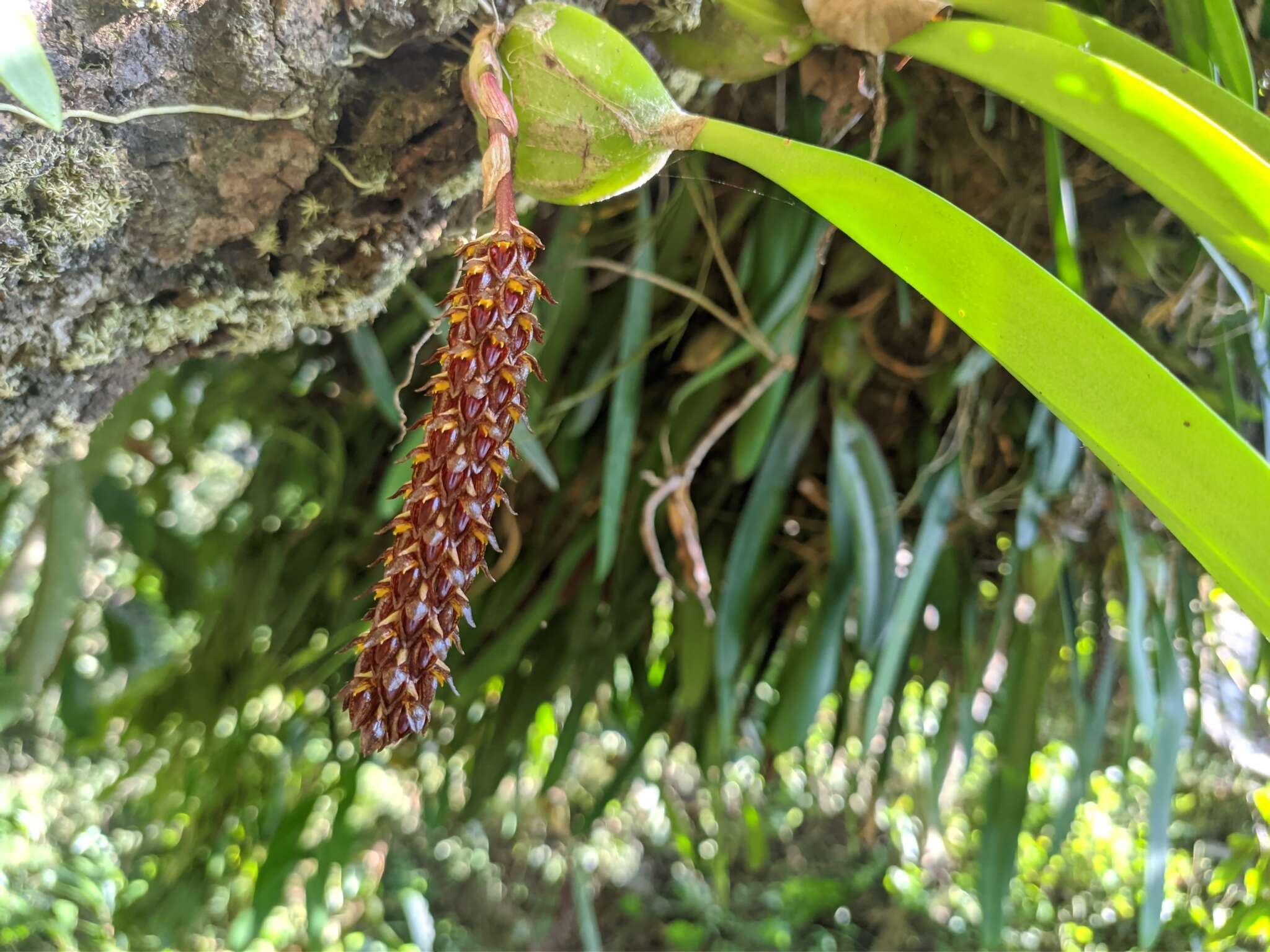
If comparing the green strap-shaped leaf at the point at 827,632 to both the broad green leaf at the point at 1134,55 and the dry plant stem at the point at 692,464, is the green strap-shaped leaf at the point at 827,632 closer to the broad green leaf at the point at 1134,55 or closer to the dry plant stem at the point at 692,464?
the dry plant stem at the point at 692,464

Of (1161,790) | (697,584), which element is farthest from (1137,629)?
(697,584)

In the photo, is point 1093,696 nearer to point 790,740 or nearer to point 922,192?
point 790,740

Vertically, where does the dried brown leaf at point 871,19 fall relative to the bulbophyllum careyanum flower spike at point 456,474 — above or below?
above

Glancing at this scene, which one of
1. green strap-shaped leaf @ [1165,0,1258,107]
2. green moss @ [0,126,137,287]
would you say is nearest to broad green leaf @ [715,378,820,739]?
green strap-shaped leaf @ [1165,0,1258,107]

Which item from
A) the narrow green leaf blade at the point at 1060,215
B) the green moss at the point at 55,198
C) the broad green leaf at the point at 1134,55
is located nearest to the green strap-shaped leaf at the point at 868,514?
the narrow green leaf blade at the point at 1060,215

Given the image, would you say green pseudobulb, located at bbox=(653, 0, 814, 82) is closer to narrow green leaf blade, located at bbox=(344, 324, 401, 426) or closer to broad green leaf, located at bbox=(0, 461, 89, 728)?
narrow green leaf blade, located at bbox=(344, 324, 401, 426)

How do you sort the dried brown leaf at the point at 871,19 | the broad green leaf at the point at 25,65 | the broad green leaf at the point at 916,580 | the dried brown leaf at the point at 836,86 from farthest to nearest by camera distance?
the broad green leaf at the point at 916,580 → the dried brown leaf at the point at 836,86 → the dried brown leaf at the point at 871,19 → the broad green leaf at the point at 25,65

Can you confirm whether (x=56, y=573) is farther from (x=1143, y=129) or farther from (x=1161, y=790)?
(x=1161, y=790)
